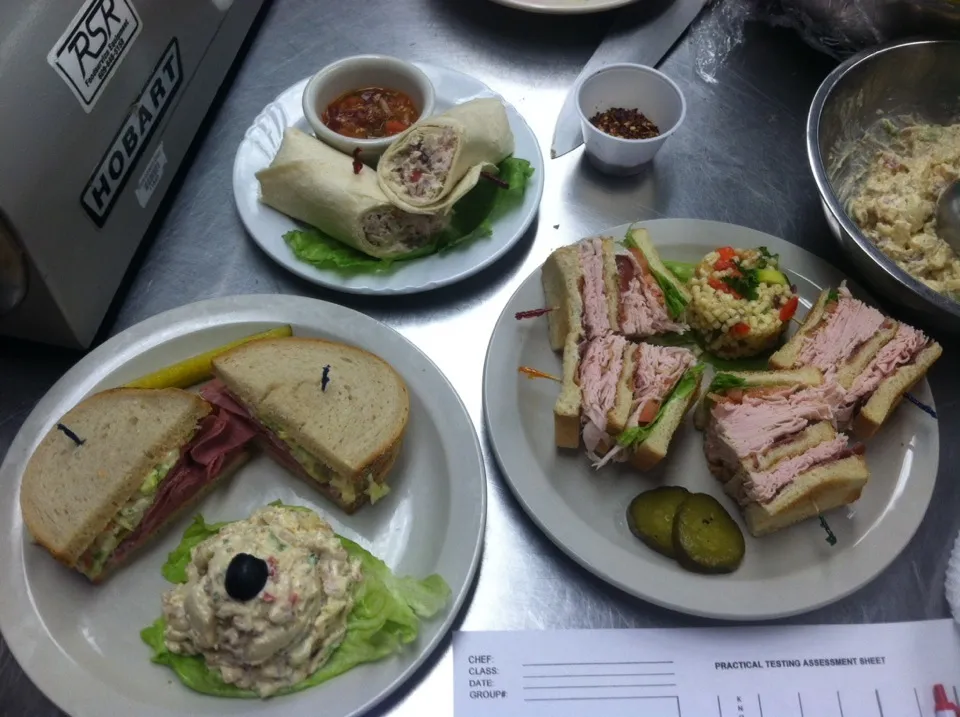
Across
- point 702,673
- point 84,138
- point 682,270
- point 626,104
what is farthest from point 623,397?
point 84,138

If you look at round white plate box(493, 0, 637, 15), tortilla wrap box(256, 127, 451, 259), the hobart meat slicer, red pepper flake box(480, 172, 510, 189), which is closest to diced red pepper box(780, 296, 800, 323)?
red pepper flake box(480, 172, 510, 189)

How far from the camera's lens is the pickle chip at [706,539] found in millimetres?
1396

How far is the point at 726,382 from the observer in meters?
1.53

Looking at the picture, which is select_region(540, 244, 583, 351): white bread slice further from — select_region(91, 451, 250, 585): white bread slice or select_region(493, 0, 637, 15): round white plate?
select_region(493, 0, 637, 15): round white plate

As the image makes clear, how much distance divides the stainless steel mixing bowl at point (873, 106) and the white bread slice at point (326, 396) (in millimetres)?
1062

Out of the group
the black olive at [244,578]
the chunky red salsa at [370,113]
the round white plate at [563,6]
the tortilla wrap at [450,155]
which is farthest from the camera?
the round white plate at [563,6]

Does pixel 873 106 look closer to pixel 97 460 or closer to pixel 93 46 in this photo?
pixel 93 46

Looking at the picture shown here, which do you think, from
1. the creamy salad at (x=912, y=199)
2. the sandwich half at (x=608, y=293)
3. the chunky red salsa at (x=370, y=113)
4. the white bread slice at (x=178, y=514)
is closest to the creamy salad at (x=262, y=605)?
the white bread slice at (x=178, y=514)

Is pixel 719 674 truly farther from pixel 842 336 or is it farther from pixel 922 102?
pixel 922 102

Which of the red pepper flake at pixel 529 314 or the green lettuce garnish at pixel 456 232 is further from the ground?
the green lettuce garnish at pixel 456 232

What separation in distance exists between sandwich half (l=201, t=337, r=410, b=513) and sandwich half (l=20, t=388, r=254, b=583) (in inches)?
3.3

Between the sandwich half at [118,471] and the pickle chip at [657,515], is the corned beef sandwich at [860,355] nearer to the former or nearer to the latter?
the pickle chip at [657,515]

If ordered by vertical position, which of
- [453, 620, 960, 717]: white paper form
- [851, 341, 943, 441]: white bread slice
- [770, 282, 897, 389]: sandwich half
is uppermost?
[770, 282, 897, 389]: sandwich half

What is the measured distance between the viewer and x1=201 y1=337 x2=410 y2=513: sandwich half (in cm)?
148
